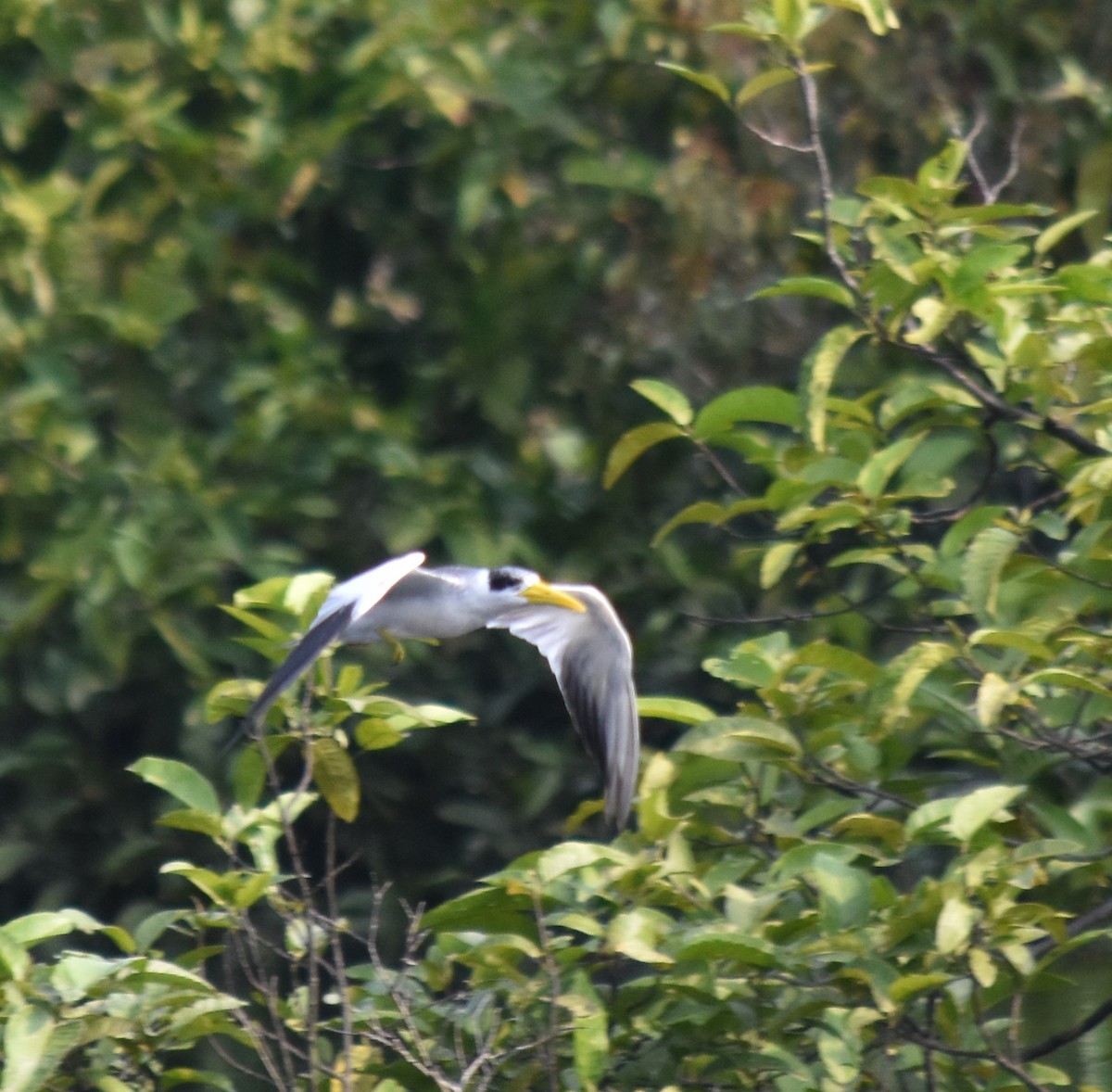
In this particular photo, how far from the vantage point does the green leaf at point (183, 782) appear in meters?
3.07

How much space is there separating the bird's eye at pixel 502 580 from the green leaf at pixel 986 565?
159 cm

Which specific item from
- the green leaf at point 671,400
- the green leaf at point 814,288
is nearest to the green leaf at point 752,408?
the green leaf at point 671,400

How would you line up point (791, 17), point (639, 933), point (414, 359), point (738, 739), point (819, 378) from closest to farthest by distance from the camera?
point (639, 933) < point (738, 739) < point (819, 378) < point (791, 17) < point (414, 359)

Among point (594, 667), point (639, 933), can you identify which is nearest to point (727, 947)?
point (639, 933)

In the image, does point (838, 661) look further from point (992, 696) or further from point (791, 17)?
point (791, 17)

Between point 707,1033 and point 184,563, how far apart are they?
2248 millimetres

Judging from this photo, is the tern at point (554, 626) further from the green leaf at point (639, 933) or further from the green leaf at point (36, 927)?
the green leaf at point (36, 927)

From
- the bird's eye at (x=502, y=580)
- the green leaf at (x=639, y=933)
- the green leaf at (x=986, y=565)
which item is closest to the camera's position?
the green leaf at (x=639, y=933)

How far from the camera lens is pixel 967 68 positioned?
535 cm

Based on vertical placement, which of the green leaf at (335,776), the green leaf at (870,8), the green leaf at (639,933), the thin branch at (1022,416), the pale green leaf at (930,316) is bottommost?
the green leaf at (639,933)

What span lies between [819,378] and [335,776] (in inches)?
41.2

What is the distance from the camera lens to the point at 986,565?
3158 mm

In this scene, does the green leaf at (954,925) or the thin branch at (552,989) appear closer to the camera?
the green leaf at (954,925)

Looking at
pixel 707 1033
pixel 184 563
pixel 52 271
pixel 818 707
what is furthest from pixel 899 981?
pixel 52 271
